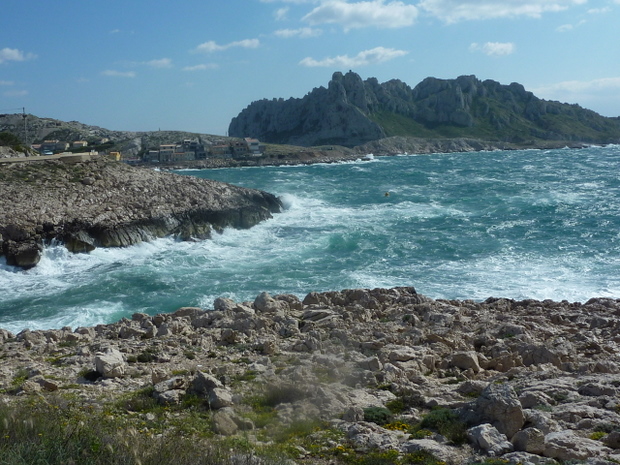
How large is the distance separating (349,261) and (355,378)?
701 inches

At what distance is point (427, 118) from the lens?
616 ft

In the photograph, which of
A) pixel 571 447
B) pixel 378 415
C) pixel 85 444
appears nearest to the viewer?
pixel 85 444

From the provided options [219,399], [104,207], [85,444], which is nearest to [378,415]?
[219,399]

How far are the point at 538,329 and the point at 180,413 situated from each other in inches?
363

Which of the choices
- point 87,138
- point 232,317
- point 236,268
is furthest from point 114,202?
point 87,138

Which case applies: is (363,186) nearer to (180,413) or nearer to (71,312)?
(71,312)

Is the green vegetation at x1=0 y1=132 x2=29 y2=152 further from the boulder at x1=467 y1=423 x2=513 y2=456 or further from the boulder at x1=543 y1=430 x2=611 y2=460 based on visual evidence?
the boulder at x1=543 y1=430 x2=611 y2=460

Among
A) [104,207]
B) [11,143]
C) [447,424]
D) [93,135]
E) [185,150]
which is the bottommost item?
[447,424]

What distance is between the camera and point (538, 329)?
13.9 metres

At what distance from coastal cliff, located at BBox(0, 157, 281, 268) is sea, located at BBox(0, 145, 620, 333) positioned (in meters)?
0.97

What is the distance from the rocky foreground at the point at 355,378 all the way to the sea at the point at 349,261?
18.7ft

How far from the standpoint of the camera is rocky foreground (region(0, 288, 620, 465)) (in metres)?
7.35

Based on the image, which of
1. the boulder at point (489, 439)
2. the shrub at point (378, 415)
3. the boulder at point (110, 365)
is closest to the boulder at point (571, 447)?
the boulder at point (489, 439)

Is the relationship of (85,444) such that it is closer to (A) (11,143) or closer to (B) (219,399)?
(B) (219,399)
